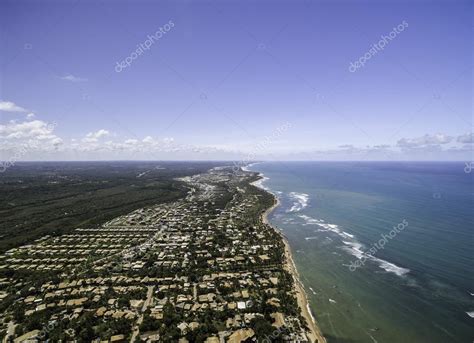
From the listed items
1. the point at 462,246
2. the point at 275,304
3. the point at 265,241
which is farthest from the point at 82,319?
the point at 462,246

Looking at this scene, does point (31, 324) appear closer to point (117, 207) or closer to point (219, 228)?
point (219, 228)

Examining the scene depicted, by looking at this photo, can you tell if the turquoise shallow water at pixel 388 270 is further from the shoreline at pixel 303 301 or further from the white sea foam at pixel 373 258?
the shoreline at pixel 303 301

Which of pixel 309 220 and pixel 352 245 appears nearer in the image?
pixel 352 245

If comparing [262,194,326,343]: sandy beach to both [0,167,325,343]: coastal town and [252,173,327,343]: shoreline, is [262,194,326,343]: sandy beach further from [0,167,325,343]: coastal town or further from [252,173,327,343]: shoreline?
[0,167,325,343]: coastal town

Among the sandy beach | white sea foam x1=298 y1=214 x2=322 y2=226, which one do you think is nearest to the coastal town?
the sandy beach

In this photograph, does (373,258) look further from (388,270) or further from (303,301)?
(303,301)

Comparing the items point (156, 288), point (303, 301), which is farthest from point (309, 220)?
point (156, 288)
